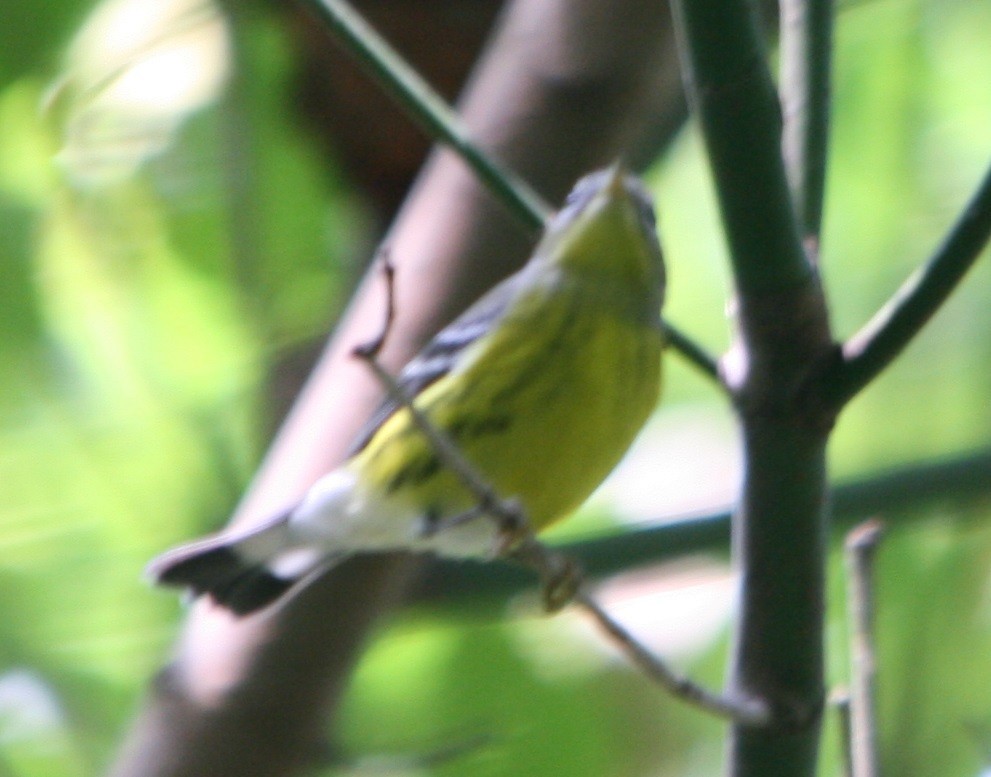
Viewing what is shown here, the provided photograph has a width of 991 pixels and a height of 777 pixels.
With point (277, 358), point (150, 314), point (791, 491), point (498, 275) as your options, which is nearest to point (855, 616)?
point (791, 491)

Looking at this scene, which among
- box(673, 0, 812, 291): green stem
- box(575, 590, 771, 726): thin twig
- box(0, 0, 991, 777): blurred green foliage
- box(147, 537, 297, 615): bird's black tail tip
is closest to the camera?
box(673, 0, 812, 291): green stem

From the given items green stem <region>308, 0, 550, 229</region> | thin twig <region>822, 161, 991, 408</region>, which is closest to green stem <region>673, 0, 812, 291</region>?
thin twig <region>822, 161, 991, 408</region>

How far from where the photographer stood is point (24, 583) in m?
2.62

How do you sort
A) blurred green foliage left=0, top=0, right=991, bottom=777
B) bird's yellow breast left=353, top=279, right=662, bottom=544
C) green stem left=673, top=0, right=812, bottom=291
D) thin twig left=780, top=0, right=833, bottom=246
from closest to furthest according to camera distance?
green stem left=673, top=0, right=812, bottom=291
thin twig left=780, top=0, right=833, bottom=246
bird's yellow breast left=353, top=279, right=662, bottom=544
blurred green foliage left=0, top=0, right=991, bottom=777

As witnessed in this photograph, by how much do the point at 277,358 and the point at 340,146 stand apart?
392 mm

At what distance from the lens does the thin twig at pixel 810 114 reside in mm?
1499

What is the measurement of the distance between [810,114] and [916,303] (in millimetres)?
283

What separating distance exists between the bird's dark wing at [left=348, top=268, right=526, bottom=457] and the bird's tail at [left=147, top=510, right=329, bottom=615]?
8.6 inches

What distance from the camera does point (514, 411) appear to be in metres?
2.20

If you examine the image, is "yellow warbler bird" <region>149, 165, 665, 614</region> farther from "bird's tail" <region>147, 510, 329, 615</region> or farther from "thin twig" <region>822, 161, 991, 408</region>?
"thin twig" <region>822, 161, 991, 408</region>

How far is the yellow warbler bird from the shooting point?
2.17 meters

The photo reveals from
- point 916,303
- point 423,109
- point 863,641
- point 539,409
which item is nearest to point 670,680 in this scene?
point 863,641

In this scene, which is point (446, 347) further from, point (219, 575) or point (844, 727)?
point (844, 727)

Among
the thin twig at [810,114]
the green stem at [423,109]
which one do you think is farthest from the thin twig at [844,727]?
the green stem at [423,109]
